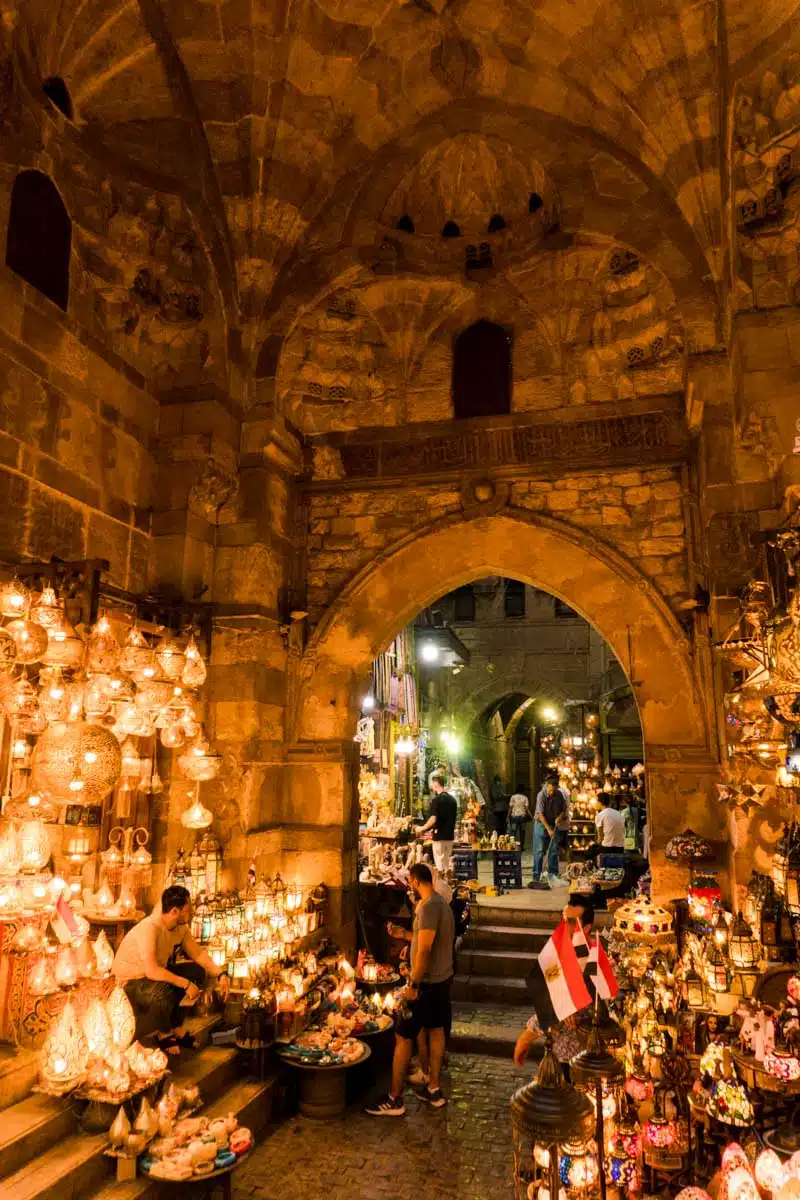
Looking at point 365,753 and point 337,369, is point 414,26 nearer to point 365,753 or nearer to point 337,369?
point 337,369

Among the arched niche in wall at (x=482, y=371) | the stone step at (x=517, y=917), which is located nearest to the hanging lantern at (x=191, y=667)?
the arched niche in wall at (x=482, y=371)

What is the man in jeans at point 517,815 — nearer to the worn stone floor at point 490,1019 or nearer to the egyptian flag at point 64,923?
the worn stone floor at point 490,1019

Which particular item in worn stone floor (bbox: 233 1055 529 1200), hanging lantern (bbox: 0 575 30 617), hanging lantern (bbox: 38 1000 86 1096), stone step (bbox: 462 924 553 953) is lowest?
worn stone floor (bbox: 233 1055 529 1200)

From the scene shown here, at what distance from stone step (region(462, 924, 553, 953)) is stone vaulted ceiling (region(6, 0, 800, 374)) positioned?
600 centimetres

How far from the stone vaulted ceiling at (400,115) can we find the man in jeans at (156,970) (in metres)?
Answer: 4.87

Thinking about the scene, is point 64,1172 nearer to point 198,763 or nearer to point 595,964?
point 198,763

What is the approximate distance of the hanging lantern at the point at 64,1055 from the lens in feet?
12.8

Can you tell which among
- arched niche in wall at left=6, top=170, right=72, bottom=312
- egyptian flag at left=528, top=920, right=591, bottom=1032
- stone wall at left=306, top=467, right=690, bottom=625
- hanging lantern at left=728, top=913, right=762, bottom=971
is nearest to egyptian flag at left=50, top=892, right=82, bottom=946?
egyptian flag at left=528, top=920, right=591, bottom=1032

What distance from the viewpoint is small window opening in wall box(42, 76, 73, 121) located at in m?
5.79

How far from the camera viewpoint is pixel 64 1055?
3.96 meters

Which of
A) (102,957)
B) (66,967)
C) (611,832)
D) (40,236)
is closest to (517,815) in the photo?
(611,832)

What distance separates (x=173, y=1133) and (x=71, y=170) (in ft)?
20.5

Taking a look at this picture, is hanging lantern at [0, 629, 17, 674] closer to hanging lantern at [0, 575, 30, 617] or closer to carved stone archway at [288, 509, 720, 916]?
hanging lantern at [0, 575, 30, 617]

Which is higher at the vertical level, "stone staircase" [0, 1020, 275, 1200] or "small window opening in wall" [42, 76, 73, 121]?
"small window opening in wall" [42, 76, 73, 121]
